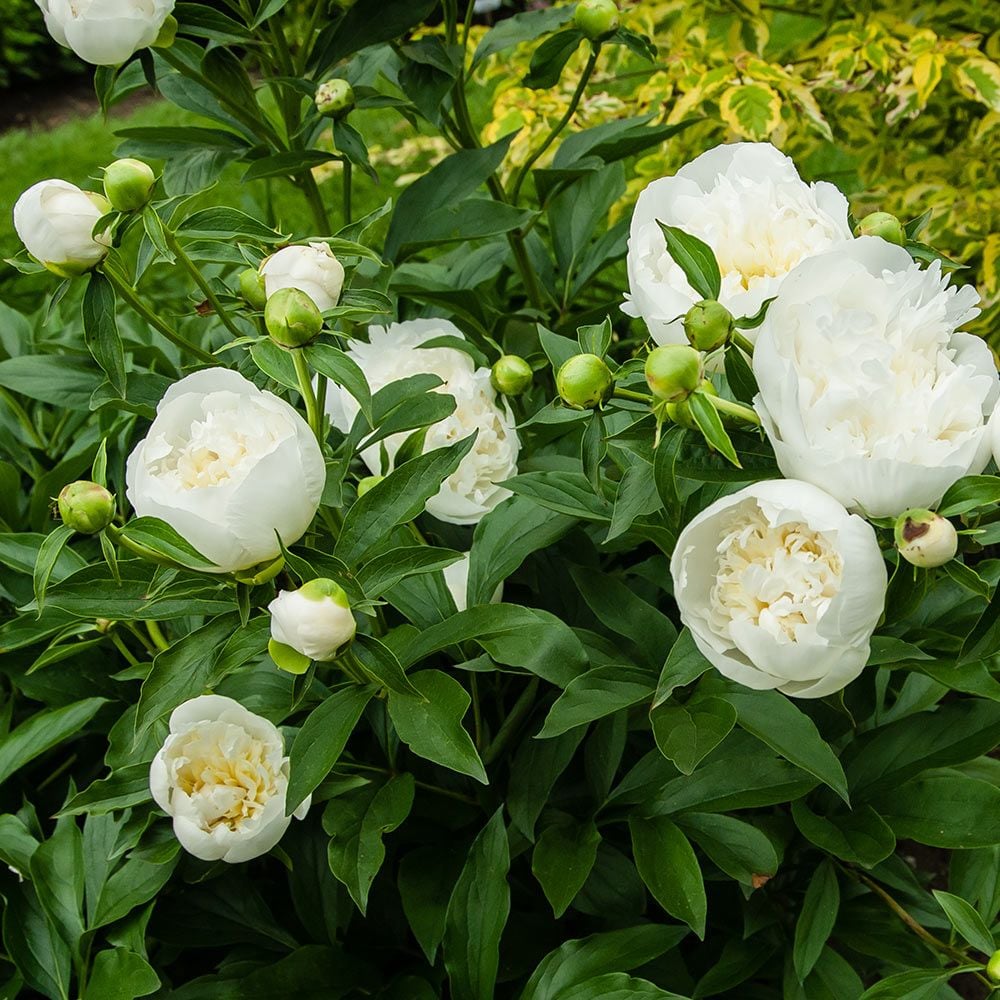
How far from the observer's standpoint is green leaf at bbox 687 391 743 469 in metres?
0.61

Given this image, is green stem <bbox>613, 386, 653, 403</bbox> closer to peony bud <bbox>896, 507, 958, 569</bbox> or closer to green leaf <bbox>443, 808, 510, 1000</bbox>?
peony bud <bbox>896, 507, 958, 569</bbox>

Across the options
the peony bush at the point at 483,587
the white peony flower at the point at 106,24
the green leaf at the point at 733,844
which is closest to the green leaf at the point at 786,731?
the peony bush at the point at 483,587

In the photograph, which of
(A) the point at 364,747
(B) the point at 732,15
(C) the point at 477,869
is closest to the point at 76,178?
(B) the point at 732,15

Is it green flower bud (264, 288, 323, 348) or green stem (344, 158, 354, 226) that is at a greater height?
green flower bud (264, 288, 323, 348)

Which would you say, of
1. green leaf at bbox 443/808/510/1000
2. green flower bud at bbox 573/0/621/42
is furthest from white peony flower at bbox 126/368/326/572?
green flower bud at bbox 573/0/621/42

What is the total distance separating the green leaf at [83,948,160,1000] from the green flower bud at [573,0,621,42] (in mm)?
904

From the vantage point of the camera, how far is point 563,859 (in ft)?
3.01

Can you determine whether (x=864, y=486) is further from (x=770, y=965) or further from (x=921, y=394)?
(x=770, y=965)

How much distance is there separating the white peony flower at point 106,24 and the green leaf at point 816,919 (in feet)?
2.89

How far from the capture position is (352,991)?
102 centimetres

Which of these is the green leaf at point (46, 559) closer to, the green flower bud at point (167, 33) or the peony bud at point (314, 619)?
the peony bud at point (314, 619)

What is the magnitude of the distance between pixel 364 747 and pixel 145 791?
271mm

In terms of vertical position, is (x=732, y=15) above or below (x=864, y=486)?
below

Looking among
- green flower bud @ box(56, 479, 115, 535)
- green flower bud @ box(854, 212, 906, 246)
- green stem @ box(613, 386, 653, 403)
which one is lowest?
green flower bud @ box(56, 479, 115, 535)
